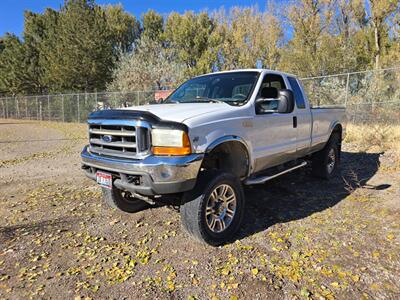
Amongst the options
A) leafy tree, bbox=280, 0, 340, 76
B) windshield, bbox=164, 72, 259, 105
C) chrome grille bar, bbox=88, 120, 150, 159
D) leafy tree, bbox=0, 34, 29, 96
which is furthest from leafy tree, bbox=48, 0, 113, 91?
chrome grille bar, bbox=88, 120, 150, 159

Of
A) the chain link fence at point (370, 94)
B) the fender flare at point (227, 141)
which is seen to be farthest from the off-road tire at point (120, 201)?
the chain link fence at point (370, 94)

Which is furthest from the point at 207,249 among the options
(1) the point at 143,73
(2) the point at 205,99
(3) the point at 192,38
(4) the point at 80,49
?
(3) the point at 192,38

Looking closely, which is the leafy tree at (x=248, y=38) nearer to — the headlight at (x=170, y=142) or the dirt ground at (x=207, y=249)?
the dirt ground at (x=207, y=249)

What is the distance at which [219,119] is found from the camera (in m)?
3.55

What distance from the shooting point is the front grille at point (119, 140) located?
3.24 metres

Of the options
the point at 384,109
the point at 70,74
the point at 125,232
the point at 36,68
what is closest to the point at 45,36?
the point at 36,68

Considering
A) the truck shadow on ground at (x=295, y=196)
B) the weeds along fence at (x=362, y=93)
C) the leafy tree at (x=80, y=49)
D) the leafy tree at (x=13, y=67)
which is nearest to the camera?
the truck shadow on ground at (x=295, y=196)

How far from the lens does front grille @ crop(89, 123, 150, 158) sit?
3240 millimetres

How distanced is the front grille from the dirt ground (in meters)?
1.16

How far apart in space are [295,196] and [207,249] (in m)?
2.48

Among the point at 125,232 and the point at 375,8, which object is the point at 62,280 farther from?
the point at 375,8

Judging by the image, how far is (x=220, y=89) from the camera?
15.2ft

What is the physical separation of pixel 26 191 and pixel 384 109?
12850 millimetres

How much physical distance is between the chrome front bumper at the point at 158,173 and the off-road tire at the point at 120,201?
1.16 m
